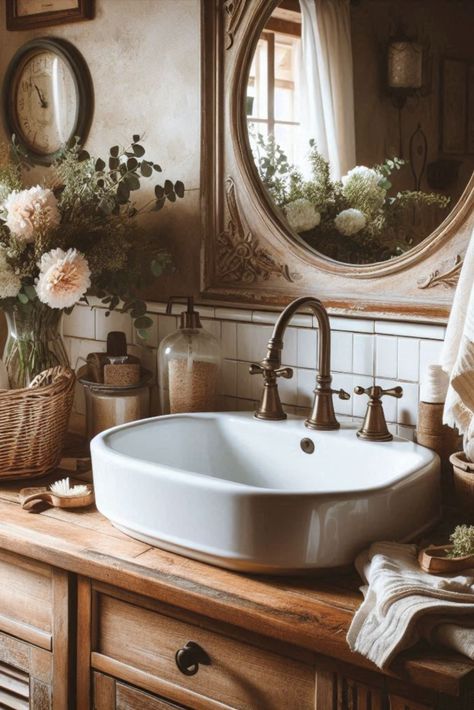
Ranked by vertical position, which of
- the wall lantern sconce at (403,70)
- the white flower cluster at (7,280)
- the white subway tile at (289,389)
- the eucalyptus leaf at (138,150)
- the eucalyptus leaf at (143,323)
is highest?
the wall lantern sconce at (403,70)

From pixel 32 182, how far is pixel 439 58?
1154mm

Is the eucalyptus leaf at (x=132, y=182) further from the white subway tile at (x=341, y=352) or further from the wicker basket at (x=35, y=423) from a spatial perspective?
the white subway tile at (x=341, y=352)

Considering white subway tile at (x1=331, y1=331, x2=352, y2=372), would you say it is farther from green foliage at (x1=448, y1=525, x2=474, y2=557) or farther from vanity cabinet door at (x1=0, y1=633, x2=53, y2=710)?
vanity cabinet door at (x1=0, y1=633, x2=53, y2=710)

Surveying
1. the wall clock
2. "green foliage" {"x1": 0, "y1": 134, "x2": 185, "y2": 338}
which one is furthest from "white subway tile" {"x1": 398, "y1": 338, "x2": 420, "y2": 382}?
the wall clock

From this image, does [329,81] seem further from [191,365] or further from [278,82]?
[191,365]

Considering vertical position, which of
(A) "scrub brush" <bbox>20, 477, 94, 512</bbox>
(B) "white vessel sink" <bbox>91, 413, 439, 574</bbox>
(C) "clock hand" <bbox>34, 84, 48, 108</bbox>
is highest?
(C) "clock hand" <bbox>34, 84, 48, 108</bbox>

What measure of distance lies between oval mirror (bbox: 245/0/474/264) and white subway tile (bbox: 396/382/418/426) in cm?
25

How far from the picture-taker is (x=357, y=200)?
159cm

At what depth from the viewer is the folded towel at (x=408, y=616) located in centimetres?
98

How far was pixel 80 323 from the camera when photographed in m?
2.13

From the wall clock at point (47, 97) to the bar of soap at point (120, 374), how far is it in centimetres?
60

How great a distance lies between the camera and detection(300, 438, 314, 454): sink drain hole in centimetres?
151

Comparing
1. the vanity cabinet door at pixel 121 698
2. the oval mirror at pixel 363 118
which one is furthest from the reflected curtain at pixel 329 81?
the vanity cabinet door at pixel 121 698

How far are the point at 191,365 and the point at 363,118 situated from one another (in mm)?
597
